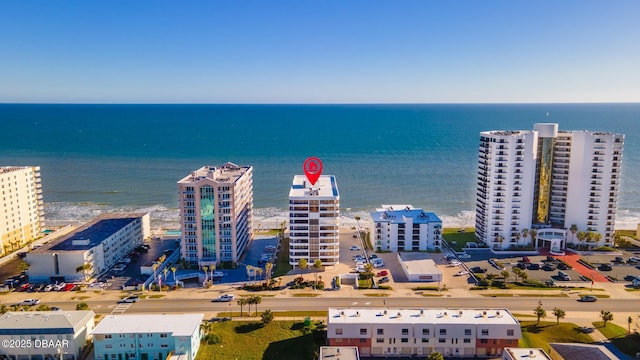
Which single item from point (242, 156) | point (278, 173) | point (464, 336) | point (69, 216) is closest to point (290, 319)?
point (464, 336)

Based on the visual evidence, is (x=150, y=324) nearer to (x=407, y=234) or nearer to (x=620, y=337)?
(x=407, y=234)

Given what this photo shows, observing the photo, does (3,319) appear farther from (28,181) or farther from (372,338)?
(28,181)

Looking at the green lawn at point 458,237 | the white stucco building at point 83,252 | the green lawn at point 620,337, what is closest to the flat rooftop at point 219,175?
the white stucco building at point 83,252

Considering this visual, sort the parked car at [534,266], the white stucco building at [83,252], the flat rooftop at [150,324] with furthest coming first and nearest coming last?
the parked car at [534,266]
the white stucco building at [83,252]
the flat rooftop at [150,324]

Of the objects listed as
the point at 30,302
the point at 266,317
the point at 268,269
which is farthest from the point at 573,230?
the point at 30,302

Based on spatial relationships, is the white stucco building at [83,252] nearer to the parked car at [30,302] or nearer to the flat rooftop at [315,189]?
the parked car at [30,302]

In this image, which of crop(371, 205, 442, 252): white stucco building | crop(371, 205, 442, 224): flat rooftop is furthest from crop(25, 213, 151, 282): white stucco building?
crop(371, 205, 442, 224): flat rooftop
